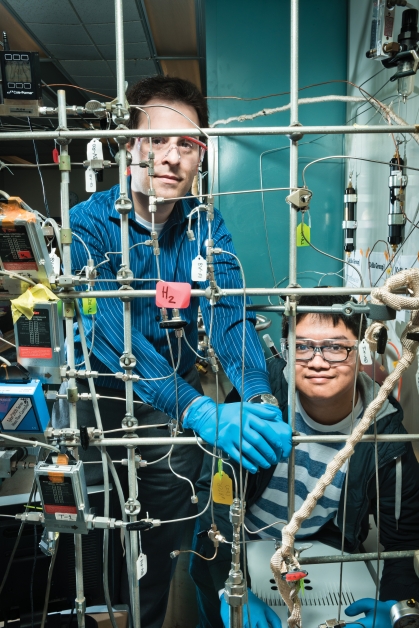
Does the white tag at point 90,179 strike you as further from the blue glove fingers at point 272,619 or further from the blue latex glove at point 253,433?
the blue glove fingers at point 272,619

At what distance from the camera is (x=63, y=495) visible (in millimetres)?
1039

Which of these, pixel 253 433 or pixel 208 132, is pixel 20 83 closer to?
pixel 208 132

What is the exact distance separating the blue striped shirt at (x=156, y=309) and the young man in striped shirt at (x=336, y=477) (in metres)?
0.13

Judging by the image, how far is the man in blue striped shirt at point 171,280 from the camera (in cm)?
103

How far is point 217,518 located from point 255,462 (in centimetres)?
54

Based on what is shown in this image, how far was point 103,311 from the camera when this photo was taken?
1.14 m

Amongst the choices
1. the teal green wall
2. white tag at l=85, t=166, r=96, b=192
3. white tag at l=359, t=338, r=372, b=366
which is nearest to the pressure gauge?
white tag at l=359, t=338, r=372, b=366

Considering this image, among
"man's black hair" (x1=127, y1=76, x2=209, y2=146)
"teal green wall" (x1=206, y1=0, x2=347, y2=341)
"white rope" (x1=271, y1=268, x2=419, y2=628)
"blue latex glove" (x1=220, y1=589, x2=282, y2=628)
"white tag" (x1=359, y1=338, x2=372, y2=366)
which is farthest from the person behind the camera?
"teal green wall" (x1=206, y1=0, x2=347, y2=341)

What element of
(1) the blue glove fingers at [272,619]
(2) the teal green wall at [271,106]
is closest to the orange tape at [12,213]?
(1) the blue glove fingers at [272,619]

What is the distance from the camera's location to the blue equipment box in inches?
40.0

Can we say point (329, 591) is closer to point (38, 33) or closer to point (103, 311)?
point (103, 311)

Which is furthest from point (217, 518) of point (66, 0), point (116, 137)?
point (66, 0)

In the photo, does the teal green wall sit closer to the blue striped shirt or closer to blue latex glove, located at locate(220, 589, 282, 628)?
the blue striped shirt

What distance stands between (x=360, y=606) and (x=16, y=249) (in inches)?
41.7
